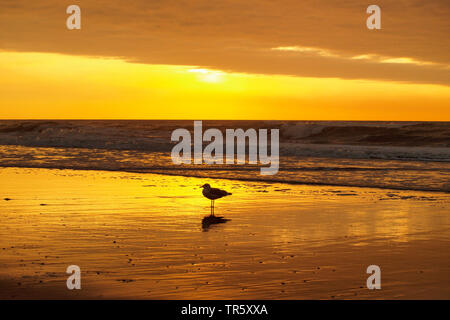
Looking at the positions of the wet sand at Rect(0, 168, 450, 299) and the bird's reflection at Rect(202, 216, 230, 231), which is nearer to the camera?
the wet sand at Rect(0, 168, 450, 299)

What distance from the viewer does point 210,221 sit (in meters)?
11.7

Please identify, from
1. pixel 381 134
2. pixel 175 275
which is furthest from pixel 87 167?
pixel 381 134

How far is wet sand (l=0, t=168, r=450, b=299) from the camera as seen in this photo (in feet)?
23.0

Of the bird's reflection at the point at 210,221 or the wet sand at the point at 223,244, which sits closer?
the wet sand at the point at 223,244

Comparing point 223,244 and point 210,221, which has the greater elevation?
point 210,221

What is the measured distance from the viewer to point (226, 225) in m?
11.2

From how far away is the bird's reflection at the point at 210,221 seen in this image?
36.3 feet

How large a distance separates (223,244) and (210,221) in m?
2.26

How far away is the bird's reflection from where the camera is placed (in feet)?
36.3

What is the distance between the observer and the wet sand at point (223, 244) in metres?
7.02

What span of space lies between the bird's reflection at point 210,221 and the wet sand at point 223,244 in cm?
12

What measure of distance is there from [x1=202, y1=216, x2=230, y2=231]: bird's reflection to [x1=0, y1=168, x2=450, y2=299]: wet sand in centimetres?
12

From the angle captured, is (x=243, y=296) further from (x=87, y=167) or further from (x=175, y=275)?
(x=87, y=167)
